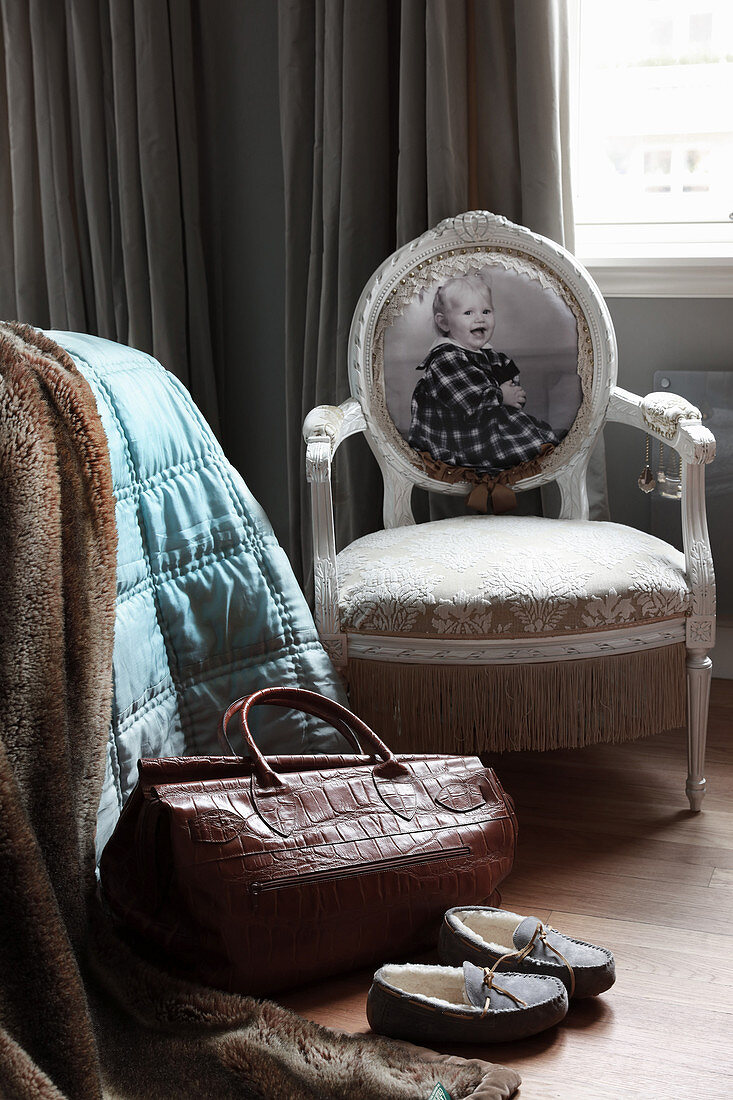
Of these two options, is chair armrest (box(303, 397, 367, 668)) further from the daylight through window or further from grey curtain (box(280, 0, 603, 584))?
the daylight through window

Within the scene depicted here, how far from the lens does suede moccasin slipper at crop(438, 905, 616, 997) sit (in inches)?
50.7

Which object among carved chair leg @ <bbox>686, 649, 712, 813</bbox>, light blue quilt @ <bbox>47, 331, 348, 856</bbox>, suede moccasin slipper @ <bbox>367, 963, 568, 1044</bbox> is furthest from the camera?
carved chair leg @ <bbox>686, 649, 712, 813</bbox>

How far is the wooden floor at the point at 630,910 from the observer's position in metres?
1.20

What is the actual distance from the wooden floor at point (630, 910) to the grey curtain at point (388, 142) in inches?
23.3

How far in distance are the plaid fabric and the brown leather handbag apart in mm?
792

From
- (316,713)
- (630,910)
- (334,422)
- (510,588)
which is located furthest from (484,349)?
(630,910)

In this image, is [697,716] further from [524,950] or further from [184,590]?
[184,590]

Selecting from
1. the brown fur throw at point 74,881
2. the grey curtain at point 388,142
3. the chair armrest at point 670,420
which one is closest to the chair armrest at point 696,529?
the chair armrest at point 670,420

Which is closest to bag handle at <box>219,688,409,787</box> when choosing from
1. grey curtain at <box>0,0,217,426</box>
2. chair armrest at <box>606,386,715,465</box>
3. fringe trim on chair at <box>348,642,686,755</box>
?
fringe trim on chair at <box>348,642,686,755</box>

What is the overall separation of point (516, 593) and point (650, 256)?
1027 mm

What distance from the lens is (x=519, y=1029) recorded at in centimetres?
122

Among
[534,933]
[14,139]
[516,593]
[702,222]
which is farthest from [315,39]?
[534,933]

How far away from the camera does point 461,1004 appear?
1.24 meters

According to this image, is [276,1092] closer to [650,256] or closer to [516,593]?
[516,593]
